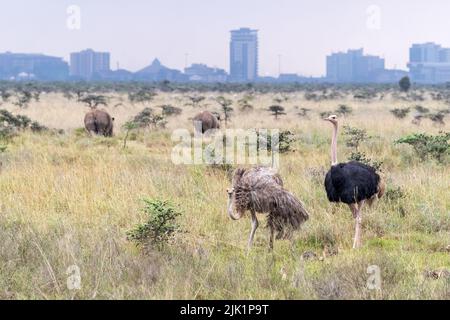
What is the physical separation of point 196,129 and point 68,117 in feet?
25.5

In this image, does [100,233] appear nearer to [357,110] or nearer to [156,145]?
[156,145]

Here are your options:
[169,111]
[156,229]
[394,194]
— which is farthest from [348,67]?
[156,229]

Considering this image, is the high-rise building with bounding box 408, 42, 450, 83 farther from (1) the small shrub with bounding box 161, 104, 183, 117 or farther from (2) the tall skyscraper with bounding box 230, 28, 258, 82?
(1) the small shrub with bounding box 161, 104, 183, 117

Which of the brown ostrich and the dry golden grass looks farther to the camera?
the brown ostrich

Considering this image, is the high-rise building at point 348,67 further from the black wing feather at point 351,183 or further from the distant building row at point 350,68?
the black wing feather at point 351,183

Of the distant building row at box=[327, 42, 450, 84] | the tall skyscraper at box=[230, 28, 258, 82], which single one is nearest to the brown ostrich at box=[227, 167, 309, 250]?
the tall skyscraper at box=[230, 28, 258, 82]

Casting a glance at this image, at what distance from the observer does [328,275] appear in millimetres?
5715

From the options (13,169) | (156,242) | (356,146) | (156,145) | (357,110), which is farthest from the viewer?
(357,110)

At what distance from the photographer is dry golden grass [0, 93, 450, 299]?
5.44m

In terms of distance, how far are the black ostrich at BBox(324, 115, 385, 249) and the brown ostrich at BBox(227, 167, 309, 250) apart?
26.1 inches

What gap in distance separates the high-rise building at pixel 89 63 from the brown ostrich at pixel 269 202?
16127 centimetres

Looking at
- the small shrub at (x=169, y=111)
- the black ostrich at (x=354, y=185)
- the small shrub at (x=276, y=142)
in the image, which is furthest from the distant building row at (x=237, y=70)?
the black ostrich at (x=354, y=185)

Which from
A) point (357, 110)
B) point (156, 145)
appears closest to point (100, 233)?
point (156, 145)

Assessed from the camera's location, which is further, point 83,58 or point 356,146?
point 83,58
